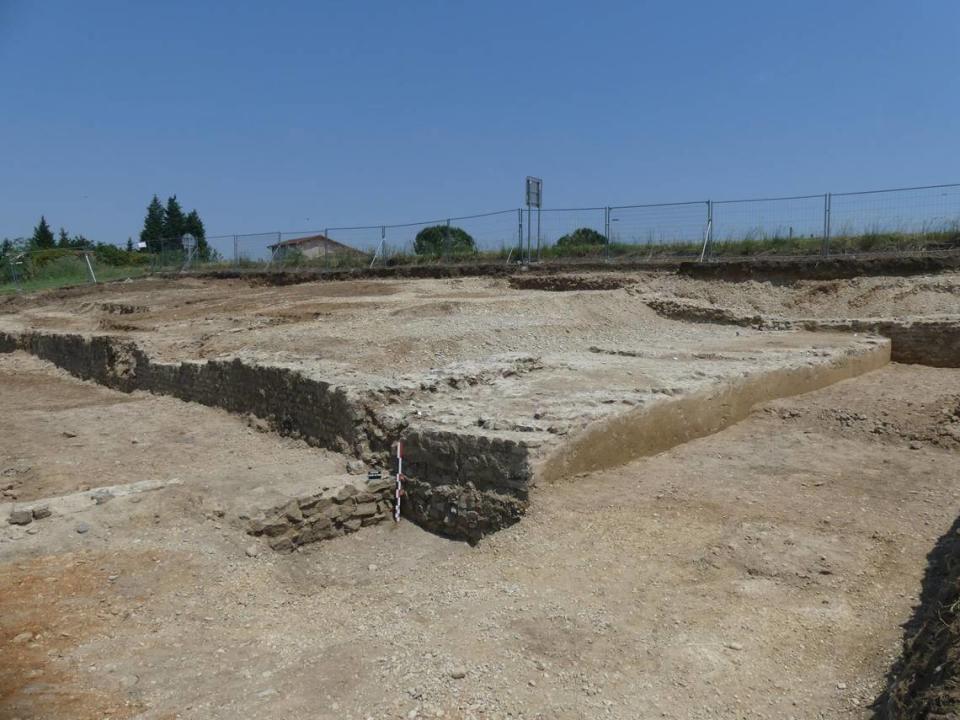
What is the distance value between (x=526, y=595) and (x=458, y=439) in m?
1.79

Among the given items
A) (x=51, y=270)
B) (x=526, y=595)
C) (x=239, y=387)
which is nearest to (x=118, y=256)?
(x=51, y=270)

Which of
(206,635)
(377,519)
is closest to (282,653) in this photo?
(206,635)

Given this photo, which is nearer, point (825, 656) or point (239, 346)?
point (825, 656)

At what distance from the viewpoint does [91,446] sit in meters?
8.19

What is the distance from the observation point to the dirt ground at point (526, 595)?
355 cm

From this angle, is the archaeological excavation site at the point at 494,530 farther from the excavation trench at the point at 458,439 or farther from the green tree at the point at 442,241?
the green tree at the point at 442,241

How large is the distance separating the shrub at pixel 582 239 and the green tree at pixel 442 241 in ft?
9.64

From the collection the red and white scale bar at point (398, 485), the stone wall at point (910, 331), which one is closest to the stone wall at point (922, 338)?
the stone wall at point (910, 331)

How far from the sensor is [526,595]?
4441 millimetres

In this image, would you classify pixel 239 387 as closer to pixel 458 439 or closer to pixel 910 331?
pixel 458 439

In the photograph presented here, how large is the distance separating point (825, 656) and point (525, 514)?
222 centimetres

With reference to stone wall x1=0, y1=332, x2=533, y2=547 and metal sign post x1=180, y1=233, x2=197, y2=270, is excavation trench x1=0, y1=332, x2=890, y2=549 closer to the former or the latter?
stone wall x1=0, y1=332, x2=533, y2=547

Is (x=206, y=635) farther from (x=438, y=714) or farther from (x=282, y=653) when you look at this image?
(x=438, y=714)

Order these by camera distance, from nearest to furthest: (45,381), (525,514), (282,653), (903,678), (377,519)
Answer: (903,678), (282,653), (525,514), (377,519), (45,381)
